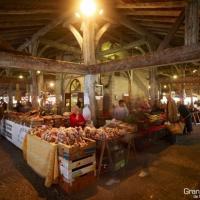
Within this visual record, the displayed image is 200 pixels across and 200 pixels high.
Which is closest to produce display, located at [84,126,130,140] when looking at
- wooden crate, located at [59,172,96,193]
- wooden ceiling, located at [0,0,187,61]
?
wooden crate, located at [59,172,96,193]

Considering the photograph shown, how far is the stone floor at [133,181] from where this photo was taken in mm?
4035

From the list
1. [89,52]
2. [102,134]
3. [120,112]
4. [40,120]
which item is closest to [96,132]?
[102,134]

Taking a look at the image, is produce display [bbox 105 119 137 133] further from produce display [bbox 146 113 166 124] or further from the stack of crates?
produce display [bbox 146 113 166 124]

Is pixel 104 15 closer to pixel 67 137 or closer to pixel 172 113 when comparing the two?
pixel 67 137

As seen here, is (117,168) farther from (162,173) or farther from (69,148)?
(69,148)

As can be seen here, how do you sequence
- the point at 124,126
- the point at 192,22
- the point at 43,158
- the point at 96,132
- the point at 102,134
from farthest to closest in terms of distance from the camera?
the point at 124,126 < the point at 96,132 < the point at 102,134 < the point at 192,22 < the point at 43,158

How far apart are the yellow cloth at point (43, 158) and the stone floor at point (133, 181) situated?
0.95 ft

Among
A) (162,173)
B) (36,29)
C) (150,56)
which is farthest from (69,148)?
(36,29)

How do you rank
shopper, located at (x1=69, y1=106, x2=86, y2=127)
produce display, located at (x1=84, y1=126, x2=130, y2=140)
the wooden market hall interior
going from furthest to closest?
shopper, located at (x1=69, y1=106, x2=86, y2=127), produce display, located at (x1=84, y1=126, x2=130, y2=140), the wooden market hall interior

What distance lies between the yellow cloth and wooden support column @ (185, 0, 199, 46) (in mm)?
4494

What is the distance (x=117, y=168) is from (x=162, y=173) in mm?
1291

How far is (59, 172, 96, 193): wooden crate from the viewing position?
4086mm

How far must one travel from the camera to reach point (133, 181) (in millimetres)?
4641

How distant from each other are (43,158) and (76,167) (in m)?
1.02
